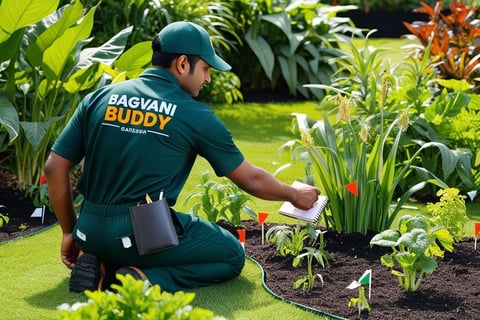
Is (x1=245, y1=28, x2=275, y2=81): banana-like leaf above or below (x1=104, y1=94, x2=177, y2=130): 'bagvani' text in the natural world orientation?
below

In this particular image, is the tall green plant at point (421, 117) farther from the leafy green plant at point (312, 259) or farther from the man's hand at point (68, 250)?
the man's hand at point (68, 250)

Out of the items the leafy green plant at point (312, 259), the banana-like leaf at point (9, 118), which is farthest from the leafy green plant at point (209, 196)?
the banana-like leaf at point (9, 118)

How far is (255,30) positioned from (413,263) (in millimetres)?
6920

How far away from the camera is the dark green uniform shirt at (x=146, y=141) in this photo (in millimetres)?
4398

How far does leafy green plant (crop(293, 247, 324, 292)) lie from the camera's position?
4.54 metres

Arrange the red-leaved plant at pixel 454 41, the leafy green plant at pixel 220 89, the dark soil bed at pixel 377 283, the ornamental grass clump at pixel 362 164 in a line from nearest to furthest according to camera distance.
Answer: the dark soil bed at pixel 377 283, the ornamental grass clump at pixel 362 164, the red-leaved plant at pixel 454 41, the leafy green plant at pixel 220 89

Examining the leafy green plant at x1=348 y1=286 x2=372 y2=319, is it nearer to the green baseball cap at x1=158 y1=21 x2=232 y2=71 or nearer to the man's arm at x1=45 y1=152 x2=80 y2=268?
the green baseball cap at x1=158 y1=21 x2=232 y2=71

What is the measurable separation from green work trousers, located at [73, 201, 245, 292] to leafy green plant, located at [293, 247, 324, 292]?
0.97 ft

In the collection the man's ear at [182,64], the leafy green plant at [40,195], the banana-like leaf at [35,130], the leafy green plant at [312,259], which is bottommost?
the leafy green plant at [40,195]

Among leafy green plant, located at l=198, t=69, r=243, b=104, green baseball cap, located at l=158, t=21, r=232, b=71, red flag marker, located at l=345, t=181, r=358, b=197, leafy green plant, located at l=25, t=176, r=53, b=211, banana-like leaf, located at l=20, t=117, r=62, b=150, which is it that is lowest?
leafy green plant, located at l=198, t=69, r=243, b=104

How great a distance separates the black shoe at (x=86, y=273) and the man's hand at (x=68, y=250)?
0.28 meters

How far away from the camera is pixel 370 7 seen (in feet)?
63.7

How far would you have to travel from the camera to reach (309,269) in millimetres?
4535

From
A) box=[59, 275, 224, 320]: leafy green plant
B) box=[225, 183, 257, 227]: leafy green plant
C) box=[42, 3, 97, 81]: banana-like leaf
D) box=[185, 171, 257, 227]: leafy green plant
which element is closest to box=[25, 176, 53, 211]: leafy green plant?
box=[42, 3, 97, 81]: banana-like leaf
